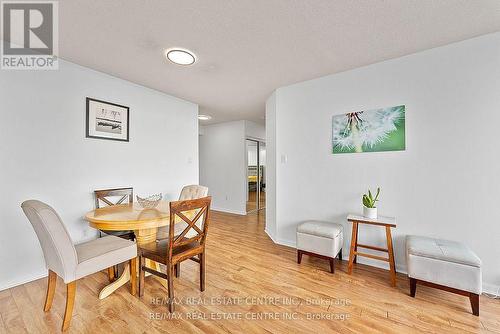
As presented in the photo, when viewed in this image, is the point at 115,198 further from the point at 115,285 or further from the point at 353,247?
the point at 353,247

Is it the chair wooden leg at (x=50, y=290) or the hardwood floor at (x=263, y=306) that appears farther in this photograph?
the chair wooden leg at (x=50, y=290)

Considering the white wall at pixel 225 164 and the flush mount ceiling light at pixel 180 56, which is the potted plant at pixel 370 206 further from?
the white wall at pixel 225 164

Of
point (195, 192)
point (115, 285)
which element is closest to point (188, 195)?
point (195, 192)

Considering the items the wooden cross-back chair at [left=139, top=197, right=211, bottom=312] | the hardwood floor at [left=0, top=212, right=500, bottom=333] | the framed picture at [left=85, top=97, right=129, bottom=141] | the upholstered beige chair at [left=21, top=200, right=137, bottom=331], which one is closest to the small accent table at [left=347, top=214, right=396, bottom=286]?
the hardwood floor at [left=0, top=212, right=500, bottom=333]

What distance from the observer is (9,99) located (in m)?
2.05

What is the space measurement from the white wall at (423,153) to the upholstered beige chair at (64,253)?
2436 millimetres

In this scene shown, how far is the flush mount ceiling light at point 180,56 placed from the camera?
2182 millimetres

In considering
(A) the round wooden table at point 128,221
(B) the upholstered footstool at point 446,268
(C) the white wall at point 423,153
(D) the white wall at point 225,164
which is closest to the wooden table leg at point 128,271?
(A) the round wooden table at point 128,221

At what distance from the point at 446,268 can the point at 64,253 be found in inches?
122

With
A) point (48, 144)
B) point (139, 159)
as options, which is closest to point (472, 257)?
point (139, 159)

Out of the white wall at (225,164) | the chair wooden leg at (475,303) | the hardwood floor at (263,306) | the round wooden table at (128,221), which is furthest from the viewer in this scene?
the white wall at (225,164)

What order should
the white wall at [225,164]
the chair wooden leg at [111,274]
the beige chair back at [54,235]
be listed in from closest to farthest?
the beige chair back at [54,235] < the chair wooden leg at [111,274] < the white wall at [225,164]

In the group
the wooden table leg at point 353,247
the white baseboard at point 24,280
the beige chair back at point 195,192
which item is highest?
the beige chair back at point 195,192

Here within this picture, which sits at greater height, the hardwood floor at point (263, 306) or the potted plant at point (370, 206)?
the potted plant at point (370, 206)
